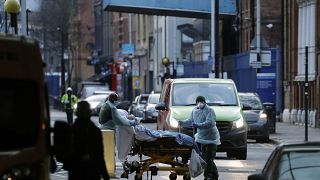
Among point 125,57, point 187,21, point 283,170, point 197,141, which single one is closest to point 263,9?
point 187,21

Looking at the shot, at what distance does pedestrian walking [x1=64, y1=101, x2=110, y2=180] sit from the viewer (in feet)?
32.8

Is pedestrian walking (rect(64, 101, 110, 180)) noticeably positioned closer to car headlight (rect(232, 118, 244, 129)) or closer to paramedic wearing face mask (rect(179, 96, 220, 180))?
paramedic wearing face mask (rect(179, 96, 220, 180))

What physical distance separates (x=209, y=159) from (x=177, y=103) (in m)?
4.86

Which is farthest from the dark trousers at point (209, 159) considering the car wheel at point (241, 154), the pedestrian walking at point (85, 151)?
the pedestrian walking at point (85, 151)

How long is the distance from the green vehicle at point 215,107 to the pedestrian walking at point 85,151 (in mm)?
9522

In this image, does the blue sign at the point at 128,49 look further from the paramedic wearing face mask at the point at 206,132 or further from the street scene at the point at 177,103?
the paramedic wearing face mask at the point at 206,132

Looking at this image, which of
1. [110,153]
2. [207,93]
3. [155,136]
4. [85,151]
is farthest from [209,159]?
[85,151]

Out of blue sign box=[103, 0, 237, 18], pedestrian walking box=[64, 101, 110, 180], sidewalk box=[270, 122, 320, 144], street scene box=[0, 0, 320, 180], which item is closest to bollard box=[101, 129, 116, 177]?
street scene box=[0, 0, 320, 180]

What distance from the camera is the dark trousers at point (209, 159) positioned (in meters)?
16.0

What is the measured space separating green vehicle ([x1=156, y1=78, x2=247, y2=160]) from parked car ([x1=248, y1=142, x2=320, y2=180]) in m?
10.8

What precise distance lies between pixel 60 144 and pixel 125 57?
71394 mm

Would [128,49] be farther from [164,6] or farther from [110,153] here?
[110,153]

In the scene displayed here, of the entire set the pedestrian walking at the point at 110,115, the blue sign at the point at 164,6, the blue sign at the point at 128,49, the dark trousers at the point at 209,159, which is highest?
the blue sign at the point at 164,6

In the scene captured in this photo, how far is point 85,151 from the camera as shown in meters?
10.1
